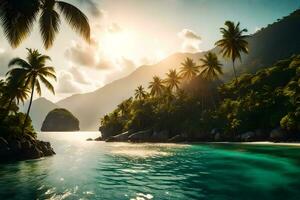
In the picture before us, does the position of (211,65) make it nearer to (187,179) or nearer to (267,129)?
(267,129)

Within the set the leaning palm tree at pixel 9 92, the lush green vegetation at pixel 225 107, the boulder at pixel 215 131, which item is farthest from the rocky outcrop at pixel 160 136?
the leaning palm tree at pixel 9 92

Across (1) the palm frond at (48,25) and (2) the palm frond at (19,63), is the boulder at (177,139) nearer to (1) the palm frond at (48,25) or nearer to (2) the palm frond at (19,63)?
(2) the palm frond at (19,63)

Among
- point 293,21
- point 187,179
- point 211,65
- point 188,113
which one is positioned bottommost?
point 187,179

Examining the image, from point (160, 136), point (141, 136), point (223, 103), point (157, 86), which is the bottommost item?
point (160, 136)

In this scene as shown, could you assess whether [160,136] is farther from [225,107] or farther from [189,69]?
[189,69]

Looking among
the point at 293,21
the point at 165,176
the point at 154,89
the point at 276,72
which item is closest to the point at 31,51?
the point at 165,176

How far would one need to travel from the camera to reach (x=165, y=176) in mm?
21578

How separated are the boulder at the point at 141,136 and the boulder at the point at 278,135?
3627 centimetres

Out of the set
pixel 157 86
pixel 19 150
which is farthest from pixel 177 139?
pixel 19 150

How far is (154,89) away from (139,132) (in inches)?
892

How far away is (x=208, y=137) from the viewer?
71.8m

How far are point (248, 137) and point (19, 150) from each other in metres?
43.1

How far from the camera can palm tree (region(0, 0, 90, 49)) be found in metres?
14.0

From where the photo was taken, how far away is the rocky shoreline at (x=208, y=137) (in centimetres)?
5494
